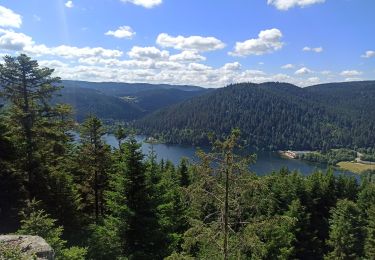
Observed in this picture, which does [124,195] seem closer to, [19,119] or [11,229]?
[19,119]

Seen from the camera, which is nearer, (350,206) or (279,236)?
(279,236)

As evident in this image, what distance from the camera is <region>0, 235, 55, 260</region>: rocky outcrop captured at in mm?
11766

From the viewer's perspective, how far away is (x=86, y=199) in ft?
98.6

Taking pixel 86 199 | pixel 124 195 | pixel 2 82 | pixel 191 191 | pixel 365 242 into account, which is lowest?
pixel 365 242

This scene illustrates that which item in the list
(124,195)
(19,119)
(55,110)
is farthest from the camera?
(55,110)

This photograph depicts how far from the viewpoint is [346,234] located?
36.8 meters

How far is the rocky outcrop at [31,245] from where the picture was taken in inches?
463

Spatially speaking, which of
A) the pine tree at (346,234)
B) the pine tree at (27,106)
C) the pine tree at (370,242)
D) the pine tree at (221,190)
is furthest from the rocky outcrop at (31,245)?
the pine tree at (370,242)

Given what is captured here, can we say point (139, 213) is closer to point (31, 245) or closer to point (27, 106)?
point (31, 245)

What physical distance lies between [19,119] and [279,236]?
65.0 feet

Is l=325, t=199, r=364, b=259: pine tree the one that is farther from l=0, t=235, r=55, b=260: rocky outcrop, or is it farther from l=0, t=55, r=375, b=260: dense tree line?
l=0, t=235, r=55, b=260: rocky outcrop

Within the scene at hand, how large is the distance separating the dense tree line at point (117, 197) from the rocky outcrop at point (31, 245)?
5.82 feet

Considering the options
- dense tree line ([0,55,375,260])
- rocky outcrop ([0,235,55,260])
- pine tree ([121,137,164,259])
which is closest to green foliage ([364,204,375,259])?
dense tree line ([0,55,375,260])

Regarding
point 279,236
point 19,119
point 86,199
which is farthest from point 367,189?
point 19,119
